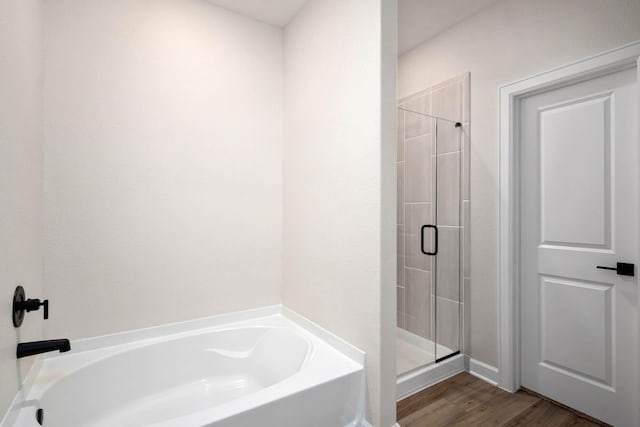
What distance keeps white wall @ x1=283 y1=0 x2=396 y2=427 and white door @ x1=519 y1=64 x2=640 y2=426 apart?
122cm

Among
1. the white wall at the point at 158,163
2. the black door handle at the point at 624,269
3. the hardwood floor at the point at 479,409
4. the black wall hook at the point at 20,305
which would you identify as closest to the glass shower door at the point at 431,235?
the hardwood floor at the point at 479,409

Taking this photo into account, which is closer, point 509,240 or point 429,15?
point 509,240

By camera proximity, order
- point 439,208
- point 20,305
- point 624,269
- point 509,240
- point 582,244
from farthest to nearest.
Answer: point 439,208, point 509,240, point 582,244, point 624,269, point 20,305

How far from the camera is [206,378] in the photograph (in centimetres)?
198

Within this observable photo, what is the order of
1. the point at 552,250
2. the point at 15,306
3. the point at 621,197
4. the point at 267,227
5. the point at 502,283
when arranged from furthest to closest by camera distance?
the point at 267,227, the point at 502,283, the point at 552,250, the point at 621,197, the point at 15,306

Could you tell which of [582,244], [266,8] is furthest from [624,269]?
[266,8]

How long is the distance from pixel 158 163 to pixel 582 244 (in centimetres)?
269

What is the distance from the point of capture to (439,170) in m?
2.49

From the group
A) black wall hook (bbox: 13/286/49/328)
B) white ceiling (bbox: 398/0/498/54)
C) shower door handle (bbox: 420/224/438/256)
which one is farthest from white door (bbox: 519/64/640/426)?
black wall hook (bbox: 13/286/49/328)

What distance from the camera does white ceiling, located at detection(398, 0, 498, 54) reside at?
2246 millimetres

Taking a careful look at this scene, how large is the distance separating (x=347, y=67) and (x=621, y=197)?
1695 mm

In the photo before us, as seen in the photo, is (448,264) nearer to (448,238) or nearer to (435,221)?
(448,238)

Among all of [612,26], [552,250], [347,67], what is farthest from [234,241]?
[612,26]

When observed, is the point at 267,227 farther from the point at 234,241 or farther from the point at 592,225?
the point at 592,225
